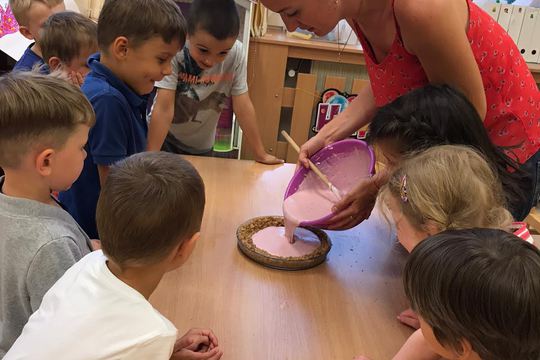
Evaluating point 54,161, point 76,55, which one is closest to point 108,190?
point 54,161

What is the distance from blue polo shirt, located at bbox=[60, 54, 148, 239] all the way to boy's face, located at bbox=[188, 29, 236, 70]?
0.35 metres

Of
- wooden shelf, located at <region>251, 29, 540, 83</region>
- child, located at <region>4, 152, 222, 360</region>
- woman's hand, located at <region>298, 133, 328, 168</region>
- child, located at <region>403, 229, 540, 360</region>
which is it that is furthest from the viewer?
wooden shelf, located at <region>251, 29, 540, 83</region>

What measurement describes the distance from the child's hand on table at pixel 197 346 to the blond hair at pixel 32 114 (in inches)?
17.4

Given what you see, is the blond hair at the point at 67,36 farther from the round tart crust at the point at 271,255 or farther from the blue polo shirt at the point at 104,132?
the round tart crust at the point at 271,255

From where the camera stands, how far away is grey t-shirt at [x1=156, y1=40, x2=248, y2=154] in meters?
1.79

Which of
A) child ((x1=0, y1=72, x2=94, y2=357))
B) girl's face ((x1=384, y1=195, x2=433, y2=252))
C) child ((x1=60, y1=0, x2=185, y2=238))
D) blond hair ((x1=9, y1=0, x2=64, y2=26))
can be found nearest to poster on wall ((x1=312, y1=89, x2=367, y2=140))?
blond hair ((x1=9, y1=0, x2=64, y2=26))

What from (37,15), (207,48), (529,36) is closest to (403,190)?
(207,48)

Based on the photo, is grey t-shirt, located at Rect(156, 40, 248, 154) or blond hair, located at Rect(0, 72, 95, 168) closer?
blond hair, located at Rect(0, 72, 95, 168)

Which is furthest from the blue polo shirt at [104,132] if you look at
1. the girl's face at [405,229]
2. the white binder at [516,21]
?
the white binder at [516,21]

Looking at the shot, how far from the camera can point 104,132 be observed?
118 cm

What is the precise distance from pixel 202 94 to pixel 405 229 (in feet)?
3.69

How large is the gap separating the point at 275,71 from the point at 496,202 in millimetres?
1975

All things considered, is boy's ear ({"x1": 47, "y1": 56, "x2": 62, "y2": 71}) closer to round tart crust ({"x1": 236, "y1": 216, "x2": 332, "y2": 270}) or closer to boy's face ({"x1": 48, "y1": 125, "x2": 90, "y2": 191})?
boy's face ({"x1": 48, "y1": 125, "x2": 90, "y2": 191})

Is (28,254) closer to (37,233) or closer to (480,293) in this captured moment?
(37,233)
